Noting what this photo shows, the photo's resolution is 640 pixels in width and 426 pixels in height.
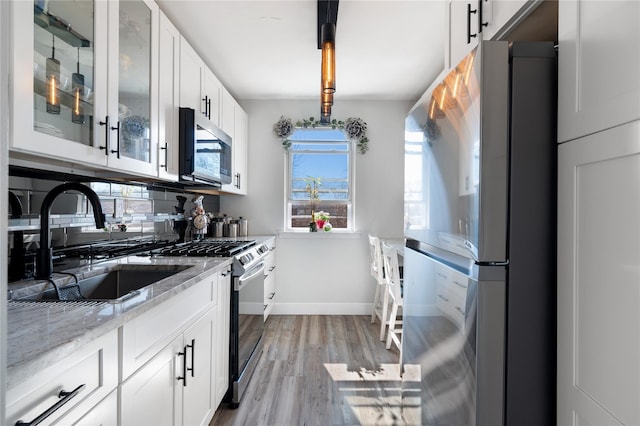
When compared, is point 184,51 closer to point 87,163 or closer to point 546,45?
point 87,163

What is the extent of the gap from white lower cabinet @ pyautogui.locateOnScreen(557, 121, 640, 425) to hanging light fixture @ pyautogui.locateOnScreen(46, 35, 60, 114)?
5.19ft

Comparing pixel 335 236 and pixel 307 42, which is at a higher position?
pixel 307 42

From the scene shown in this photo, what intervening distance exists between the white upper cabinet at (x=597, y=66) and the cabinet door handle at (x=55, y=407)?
1309 millimetres

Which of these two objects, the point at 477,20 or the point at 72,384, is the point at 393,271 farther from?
the point at 72,384

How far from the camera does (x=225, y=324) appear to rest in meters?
2.14

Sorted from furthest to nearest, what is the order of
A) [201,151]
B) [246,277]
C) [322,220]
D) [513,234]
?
[322,220], [201,151], [246,277], [513,234]

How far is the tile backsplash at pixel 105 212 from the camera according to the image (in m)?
1.50

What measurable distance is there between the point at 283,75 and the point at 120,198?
1990 mm

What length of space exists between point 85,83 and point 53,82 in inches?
7.4

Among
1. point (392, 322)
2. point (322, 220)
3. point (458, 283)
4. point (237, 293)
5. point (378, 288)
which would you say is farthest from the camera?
point (322, 220)

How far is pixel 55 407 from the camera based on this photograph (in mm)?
764

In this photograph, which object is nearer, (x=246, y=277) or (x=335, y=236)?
(x=246, y=277)

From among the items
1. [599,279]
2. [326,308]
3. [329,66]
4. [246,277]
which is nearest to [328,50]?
[329,66]

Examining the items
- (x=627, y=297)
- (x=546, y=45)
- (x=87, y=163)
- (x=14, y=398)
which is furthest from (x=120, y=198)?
(x=627, y=297)
